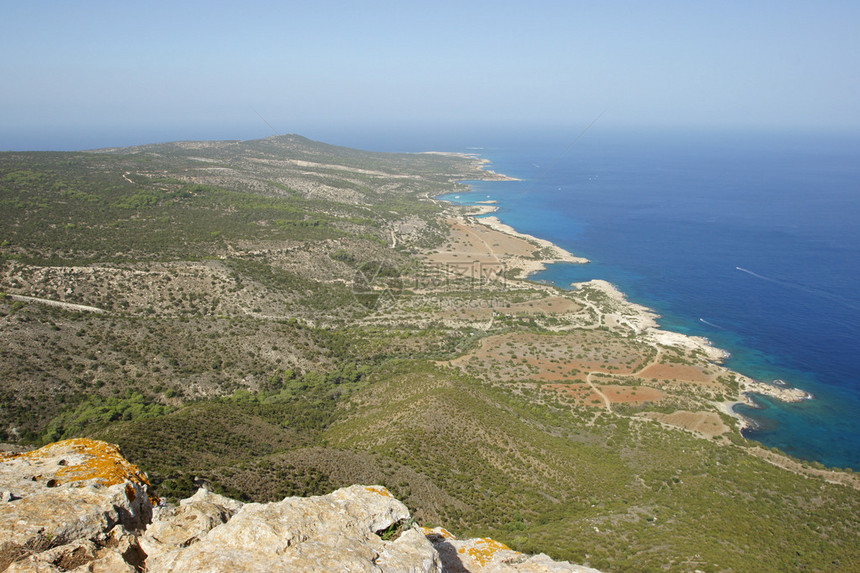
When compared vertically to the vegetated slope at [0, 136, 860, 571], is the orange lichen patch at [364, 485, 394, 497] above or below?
above

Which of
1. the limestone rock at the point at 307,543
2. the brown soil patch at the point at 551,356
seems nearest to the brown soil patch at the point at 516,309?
the brown soil patch at the point at 551,356

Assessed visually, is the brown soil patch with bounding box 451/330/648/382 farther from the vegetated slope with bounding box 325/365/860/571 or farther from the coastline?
the coastline

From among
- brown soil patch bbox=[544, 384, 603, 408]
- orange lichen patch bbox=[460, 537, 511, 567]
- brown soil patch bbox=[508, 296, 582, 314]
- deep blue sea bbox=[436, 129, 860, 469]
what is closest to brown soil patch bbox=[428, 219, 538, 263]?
deep blue sea bbox=[436, 129, 860, 469]

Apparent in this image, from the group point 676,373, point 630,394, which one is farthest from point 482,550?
point 676,373

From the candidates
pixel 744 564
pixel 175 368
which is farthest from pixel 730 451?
pixel 175 368

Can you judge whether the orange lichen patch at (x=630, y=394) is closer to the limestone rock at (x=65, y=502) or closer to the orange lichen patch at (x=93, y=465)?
the orange lichen patch at (x=93, y=465)
